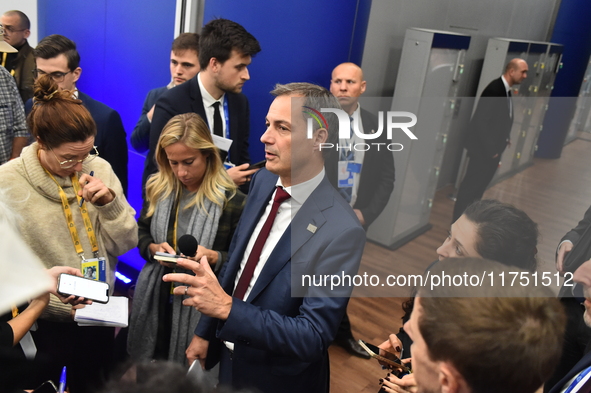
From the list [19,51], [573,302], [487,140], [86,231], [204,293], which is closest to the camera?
[204,293]

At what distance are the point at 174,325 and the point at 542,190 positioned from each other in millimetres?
2162

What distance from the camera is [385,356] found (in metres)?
1.70

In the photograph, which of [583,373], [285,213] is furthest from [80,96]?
[583,373]

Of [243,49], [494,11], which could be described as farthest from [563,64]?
[243,49]

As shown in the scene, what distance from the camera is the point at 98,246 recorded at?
2.14 m

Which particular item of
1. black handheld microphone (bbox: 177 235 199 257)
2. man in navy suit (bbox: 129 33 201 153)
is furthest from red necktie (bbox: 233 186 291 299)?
man in navy suit (bbox: 129 33 201 153)

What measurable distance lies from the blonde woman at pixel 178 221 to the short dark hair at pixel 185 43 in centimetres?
126

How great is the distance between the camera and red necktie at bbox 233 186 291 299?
6.17 feet

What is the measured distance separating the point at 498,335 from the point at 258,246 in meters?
1.09

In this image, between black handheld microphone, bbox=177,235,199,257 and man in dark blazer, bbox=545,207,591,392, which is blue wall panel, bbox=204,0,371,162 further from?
man in dark blazer, bbox=545,207,591,392

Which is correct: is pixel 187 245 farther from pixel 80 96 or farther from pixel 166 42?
pixel 166 42

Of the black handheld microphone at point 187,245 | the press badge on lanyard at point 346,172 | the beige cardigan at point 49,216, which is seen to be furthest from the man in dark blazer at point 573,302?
the beige cardigan at point 49,216

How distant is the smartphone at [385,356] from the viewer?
5.15 feet

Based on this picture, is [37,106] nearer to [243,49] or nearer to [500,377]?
[243,49]
